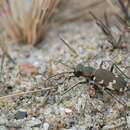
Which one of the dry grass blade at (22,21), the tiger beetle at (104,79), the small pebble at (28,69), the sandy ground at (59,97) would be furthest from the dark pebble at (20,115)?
the dry grass blade at (22,21)

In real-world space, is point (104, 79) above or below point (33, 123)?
above

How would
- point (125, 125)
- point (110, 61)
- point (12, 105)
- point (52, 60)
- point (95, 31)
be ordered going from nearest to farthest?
1. point (125, 125)
2. point (12, 105)
3. point (110, 61)
4. point (52, 60)
5. point (95, 31)

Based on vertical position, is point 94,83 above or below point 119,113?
above

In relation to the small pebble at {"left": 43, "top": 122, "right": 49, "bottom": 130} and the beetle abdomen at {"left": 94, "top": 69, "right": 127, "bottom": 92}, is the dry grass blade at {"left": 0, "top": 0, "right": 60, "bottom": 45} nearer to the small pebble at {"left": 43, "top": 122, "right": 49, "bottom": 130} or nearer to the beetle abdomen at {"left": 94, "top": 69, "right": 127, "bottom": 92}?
the beetle abdomen at {"left": 94, "top": 69, "right": 127, "bottom": 92}

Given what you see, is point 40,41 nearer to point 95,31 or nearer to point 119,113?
point 95,31

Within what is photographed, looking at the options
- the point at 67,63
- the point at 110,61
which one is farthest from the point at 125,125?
the point at 67,63

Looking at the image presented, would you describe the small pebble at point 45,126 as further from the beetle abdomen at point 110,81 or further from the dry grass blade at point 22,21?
the dry grass blade at point 22,21

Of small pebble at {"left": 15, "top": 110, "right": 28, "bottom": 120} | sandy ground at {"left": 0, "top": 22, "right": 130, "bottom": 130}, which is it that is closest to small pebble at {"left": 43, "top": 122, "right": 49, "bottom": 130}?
sandy ground at {"left": 0, "top": 22, "right": 130, "bottom": 130}

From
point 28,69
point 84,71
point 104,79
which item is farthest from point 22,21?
point 104,79

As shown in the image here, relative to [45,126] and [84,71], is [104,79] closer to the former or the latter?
[84,71]
